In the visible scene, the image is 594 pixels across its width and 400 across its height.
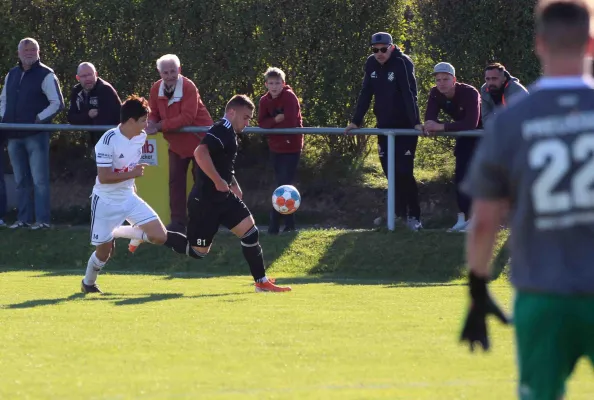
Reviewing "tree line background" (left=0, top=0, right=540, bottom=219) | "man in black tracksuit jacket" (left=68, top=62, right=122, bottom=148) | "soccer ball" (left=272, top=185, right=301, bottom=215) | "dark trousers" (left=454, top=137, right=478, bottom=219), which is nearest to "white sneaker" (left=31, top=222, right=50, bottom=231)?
"man in black tracksuit jacket" (left=68, top=62, right=122, bottom=148)

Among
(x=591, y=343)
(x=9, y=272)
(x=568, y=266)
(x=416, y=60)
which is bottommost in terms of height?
(x=9, y=272)

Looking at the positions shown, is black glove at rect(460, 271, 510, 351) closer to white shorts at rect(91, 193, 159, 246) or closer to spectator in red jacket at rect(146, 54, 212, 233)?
white shorts at rect(91, 193, 159, 246)

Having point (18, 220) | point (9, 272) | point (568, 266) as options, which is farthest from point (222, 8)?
point (568, 266)

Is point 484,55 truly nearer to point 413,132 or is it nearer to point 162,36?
point 413,132

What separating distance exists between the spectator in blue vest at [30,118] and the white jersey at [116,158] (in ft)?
13.4

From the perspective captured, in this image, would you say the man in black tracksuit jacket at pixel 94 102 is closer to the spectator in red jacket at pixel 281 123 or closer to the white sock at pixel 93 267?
the spectator in red jacket at pixel 281 123

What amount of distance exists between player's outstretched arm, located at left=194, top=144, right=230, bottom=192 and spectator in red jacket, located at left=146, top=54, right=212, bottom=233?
3501 mm

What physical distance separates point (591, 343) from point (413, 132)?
423 inches

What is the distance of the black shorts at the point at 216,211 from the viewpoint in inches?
489

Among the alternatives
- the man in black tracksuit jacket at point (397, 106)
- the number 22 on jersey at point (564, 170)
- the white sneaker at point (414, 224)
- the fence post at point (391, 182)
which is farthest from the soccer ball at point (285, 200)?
the number 22 on jersey at point (564, 170)

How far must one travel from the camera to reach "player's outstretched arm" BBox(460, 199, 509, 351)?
14.3 ft

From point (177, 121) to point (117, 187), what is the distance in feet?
10.6

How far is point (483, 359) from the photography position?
774cm

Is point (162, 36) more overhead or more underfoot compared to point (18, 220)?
more overhead
